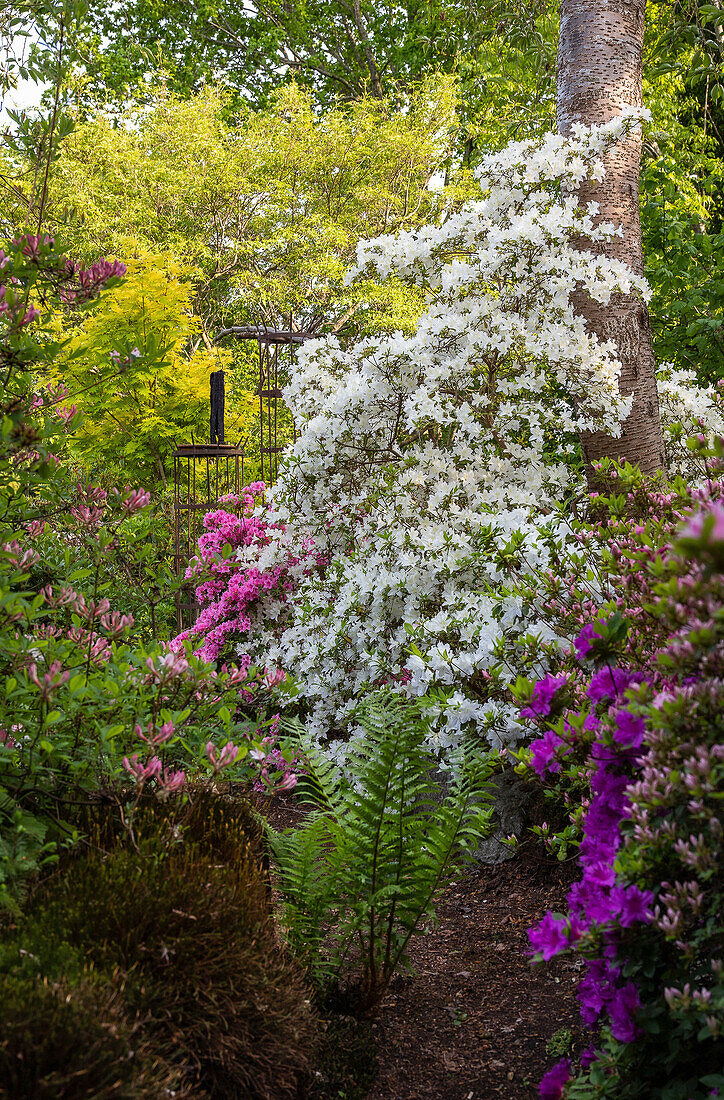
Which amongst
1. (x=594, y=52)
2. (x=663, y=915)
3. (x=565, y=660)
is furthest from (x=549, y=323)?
(x=663, y=915)

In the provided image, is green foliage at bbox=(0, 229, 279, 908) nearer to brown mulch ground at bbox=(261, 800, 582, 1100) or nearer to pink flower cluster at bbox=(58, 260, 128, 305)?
pink flower cluster at bbox=(58, 260, 128, 305)

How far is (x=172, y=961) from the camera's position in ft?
5.80

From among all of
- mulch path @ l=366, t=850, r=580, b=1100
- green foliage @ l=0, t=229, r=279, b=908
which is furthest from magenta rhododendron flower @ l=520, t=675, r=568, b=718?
mulch path @ l=366, t=850, r=580, b=1100

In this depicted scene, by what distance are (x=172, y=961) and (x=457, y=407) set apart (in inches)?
124

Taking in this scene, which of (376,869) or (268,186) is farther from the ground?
(268,186)

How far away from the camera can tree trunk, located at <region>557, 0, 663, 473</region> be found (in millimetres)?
4594

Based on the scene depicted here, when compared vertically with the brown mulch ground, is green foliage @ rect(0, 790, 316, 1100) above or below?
above

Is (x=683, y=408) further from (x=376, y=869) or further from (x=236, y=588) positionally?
(x=376, y=869)

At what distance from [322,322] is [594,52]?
396 inches

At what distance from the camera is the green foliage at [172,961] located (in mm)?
1591

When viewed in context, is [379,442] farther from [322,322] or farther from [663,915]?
[322,322]

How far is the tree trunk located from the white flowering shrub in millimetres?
192

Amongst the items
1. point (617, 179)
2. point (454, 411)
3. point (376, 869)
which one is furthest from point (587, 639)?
point (617, 179)

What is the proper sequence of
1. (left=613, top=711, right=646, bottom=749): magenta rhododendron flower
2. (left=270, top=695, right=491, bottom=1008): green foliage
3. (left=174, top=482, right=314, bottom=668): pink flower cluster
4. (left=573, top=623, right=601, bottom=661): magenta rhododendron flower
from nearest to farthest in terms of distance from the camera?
(left=613, top=711, right=646, bottom=749): magenta rhododendron flower < (left=573, top=623, right=601, bottom=661): magenta rhododendron flower < (left=270, top=695, right=491, bottom=1008): green foliage < (left=174, top=482, right=314, bottom=668): pink flower cluster
